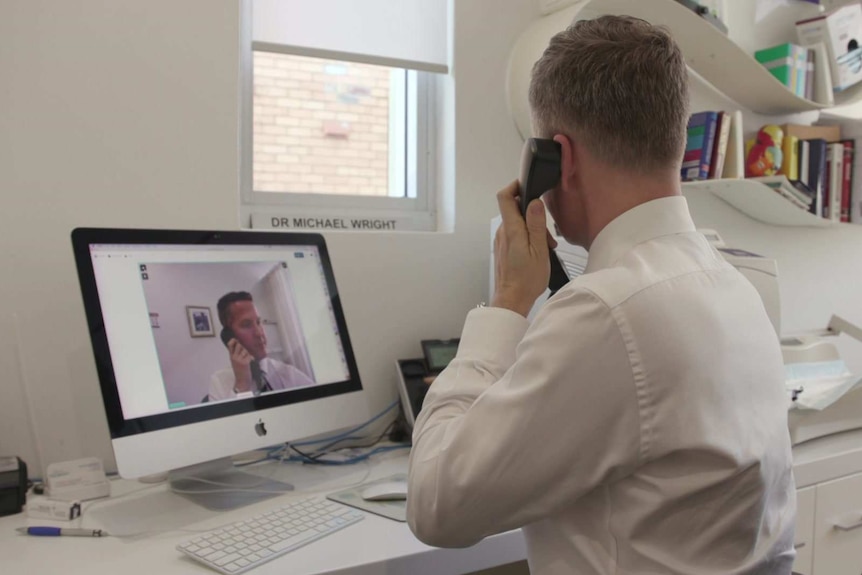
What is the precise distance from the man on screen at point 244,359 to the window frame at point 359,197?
0.48 metres

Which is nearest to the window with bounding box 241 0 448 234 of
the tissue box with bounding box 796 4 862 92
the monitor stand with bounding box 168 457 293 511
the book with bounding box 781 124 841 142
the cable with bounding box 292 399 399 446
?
the cable with bounding box 292 399 399 446

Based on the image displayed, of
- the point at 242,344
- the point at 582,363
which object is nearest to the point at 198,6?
the point at 242,344

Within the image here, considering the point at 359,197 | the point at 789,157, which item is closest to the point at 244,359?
the point at 359,197

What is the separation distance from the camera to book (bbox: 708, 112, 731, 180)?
2.28 meters

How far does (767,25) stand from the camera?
2725 mm

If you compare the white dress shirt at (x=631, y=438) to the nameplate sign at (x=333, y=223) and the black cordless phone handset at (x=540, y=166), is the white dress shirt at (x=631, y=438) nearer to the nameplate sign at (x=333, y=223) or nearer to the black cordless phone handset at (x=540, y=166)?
the black cordless phone handset at (x=540, y=166)

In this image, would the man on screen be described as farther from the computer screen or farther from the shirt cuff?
the shirt cuff

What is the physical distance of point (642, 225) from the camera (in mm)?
924

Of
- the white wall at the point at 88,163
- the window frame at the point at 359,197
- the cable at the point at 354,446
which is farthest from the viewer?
the window frame at the point at 359,197

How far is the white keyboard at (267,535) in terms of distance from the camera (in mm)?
1029

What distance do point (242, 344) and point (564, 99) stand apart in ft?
2.69

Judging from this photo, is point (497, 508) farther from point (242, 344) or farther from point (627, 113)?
point (242, 344)

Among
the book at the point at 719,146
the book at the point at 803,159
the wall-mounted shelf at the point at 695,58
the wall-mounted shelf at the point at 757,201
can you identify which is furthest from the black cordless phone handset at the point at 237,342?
the book at the point at 803,159

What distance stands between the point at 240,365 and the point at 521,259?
2.17 ft
